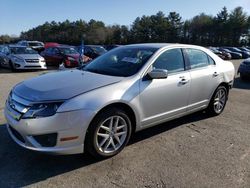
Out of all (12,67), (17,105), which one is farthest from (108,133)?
(12,67)

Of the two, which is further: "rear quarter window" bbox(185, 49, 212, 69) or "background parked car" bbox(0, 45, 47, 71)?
"background parked car" bbox(0, 45, 47, 71)

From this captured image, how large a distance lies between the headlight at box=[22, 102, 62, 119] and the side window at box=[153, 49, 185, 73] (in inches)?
69.9

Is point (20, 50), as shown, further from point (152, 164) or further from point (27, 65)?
point (152, 164)

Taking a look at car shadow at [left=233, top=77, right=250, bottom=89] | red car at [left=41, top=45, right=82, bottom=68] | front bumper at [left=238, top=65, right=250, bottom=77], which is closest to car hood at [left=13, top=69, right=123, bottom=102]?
car shadow at [left=233, top=77, right=250, bottom=89]

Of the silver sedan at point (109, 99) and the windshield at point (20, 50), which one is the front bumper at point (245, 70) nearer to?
the silver sedan at point (109, 99)

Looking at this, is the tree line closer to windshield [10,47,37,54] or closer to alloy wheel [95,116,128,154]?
windshield [10,47,37,54]

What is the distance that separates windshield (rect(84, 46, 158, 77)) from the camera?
14.2 ft

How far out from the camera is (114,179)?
338cm

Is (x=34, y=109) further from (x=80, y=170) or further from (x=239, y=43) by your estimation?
(x=239, y=43)

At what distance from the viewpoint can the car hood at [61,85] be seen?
3.48m

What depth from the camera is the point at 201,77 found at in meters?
5.23

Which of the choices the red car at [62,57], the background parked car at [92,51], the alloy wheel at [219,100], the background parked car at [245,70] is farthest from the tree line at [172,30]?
the alloy wheel at [219,100]

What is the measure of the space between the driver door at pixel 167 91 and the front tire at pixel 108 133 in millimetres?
387

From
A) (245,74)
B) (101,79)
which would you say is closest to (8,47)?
(245,74)
